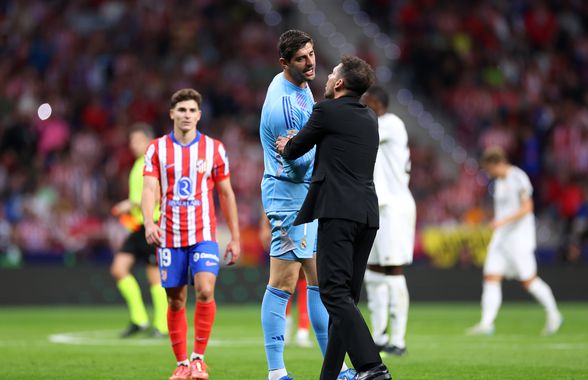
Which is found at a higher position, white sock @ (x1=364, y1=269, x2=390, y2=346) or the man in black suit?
the man in black suit

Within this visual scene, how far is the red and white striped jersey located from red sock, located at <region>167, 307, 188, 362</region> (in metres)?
A: 0.55

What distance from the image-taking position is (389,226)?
10.5m

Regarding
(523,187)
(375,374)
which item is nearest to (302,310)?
(523,187)

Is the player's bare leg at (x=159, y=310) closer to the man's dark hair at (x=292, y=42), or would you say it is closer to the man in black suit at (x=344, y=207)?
the man's dark hair at (x=292, y=42)

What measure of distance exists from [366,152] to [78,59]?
16771 millimetres

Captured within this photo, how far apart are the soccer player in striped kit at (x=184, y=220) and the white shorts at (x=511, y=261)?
627cm

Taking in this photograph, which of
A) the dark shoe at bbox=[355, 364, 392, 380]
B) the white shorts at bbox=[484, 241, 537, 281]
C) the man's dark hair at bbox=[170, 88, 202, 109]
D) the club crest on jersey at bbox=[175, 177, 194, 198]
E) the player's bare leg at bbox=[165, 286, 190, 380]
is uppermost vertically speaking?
the man's dark hair at bbox=[170, 88, 202, 109]

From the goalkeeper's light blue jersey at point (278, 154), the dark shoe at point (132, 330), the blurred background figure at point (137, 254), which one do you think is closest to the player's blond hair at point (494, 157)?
the blurred background figure at point (137, 254)

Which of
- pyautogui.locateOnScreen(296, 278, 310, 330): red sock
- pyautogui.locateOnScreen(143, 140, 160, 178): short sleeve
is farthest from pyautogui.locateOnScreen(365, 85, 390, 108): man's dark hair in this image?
pyautogui.locateOnScreen(143, 140, 160, 178): short sleeve

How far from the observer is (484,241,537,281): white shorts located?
45.8 feet

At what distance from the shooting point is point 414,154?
71.3 feet

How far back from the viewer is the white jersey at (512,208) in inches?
550

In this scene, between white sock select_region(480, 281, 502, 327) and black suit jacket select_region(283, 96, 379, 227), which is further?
white sock select_region(480, 281, 502, 327)

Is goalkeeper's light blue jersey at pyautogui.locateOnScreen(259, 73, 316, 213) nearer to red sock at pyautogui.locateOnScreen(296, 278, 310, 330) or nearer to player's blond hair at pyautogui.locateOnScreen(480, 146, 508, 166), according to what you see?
red sock at pyautogui.locateOnScreen(296, 278, 310, 330)
